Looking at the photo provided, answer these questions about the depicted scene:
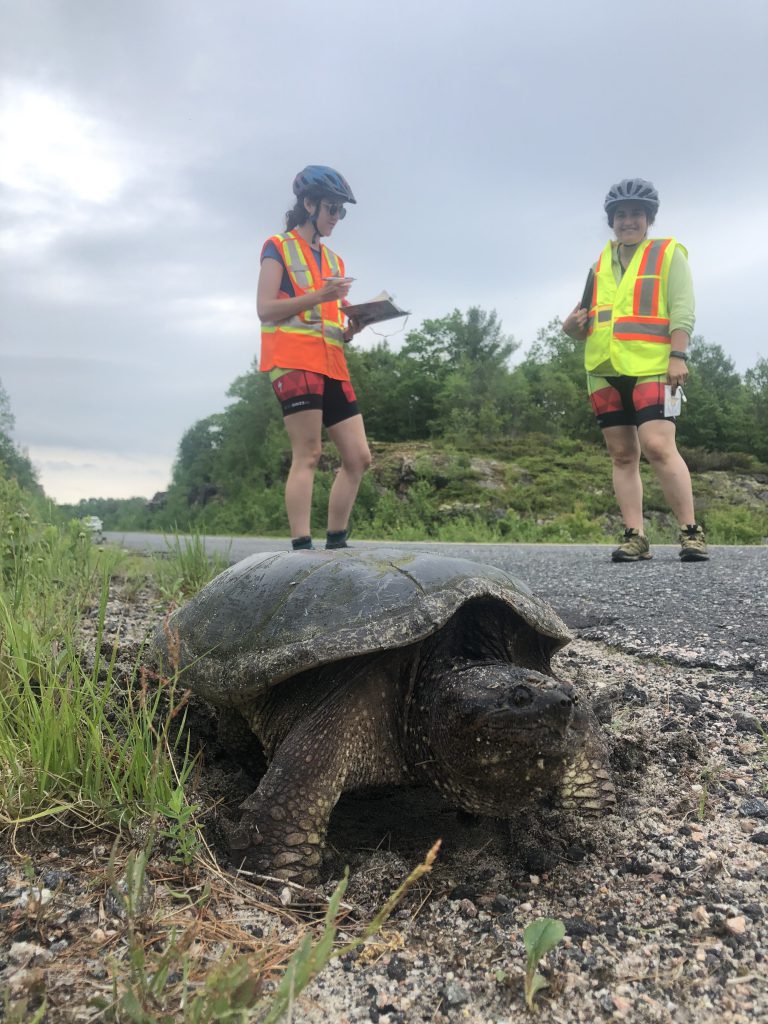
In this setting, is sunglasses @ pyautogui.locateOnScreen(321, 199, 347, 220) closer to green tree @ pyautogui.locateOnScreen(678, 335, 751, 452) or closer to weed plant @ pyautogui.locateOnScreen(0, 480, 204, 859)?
weed plant @ pyautogui.locateOnScreen(0, 480, 204, 859)

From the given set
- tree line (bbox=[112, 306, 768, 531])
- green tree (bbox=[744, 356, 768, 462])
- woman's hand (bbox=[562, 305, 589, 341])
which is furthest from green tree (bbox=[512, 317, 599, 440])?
woman's hand (bbox=[562, 305, 589, 341])

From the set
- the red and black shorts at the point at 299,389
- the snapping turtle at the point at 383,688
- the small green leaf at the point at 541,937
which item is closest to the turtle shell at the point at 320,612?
the snapping turtle at the point at 383,688

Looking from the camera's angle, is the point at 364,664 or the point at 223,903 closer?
the point at 223,903

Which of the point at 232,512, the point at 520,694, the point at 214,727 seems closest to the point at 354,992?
the point at 520,694

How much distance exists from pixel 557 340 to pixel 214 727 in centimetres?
4141

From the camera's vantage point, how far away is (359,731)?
5.16 feet

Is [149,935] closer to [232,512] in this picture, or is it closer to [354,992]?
[354,992]

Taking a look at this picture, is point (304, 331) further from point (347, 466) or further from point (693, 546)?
point (693, 546)

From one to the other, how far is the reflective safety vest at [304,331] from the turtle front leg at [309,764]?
2.68m

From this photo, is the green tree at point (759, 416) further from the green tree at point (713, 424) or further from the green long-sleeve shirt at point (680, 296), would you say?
the green long-sleeve shirt at point (680, 296)

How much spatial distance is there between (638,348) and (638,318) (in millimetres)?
215

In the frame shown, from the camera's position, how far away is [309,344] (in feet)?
13.5

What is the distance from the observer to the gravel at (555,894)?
0.99 meters

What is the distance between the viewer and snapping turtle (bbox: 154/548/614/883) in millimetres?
1345
